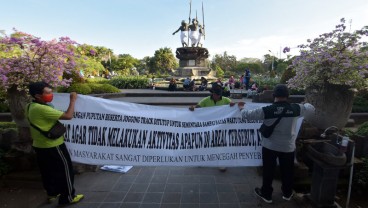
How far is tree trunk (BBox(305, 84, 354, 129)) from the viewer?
5.30m

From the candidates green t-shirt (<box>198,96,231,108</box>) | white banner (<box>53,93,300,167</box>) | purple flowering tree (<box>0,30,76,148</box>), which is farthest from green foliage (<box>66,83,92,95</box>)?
green t-shirt (<box>198,96,231,108</box>)

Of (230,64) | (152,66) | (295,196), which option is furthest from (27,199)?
(230,64)

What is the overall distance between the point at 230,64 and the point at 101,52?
1559 inches

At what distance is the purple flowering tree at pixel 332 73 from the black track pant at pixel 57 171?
→ 476cm

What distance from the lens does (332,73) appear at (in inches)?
194

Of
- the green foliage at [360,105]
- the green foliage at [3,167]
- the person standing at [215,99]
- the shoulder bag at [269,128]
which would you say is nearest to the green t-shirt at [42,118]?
the green foliage at [3,167]

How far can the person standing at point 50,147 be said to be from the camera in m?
3.31

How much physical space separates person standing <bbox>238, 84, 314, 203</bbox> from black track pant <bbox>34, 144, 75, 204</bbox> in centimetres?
270

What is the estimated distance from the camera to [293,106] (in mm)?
3598

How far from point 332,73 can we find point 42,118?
5117 millimetres

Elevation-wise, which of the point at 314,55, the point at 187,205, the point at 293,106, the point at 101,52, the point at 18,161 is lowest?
the point at 187,205

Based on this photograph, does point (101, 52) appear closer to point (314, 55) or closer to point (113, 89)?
point (113, 89)

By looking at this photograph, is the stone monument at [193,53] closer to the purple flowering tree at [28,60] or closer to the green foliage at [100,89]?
the green foliage at [100,89]

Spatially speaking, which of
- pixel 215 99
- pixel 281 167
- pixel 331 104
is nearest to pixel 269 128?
pixel 281 167
